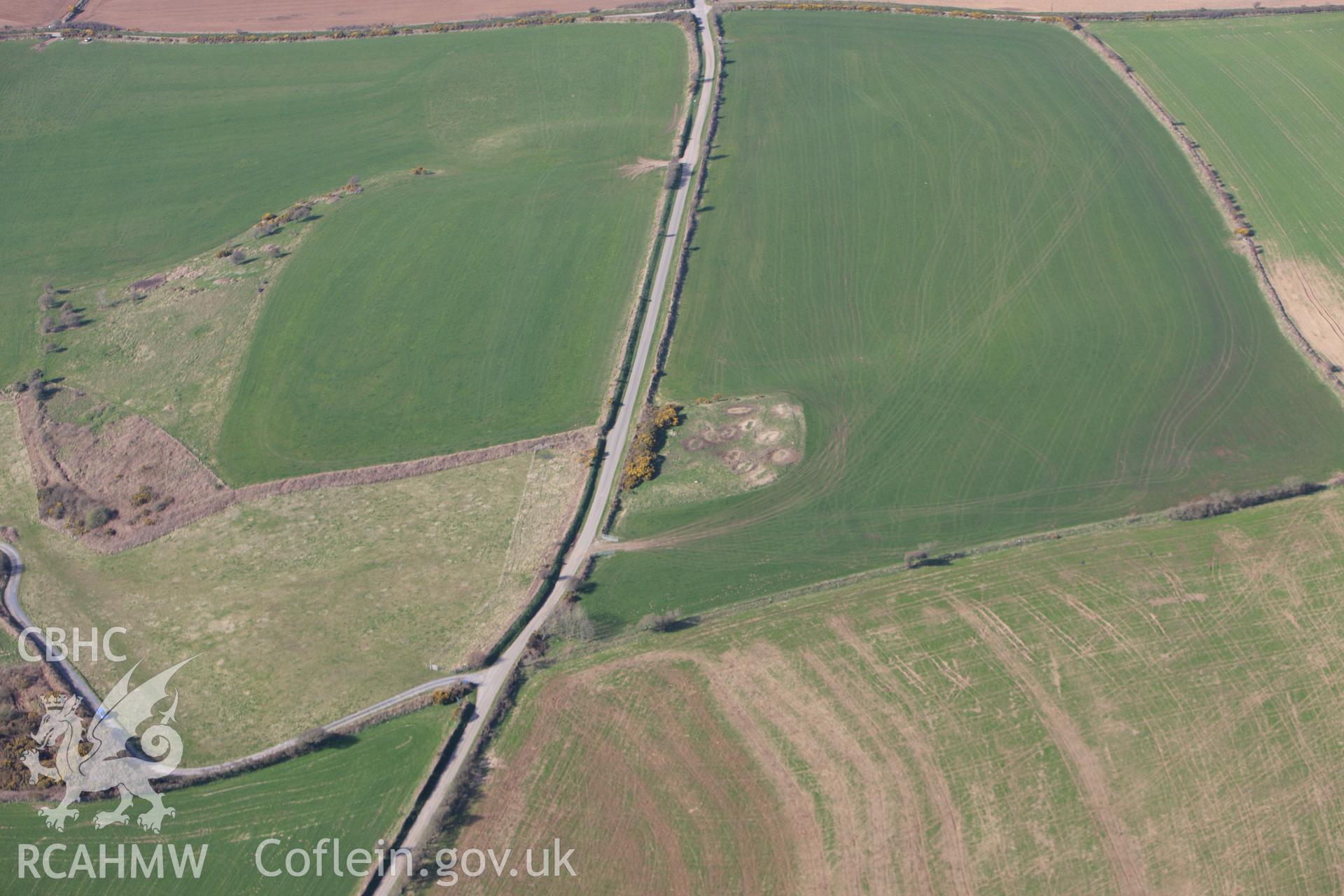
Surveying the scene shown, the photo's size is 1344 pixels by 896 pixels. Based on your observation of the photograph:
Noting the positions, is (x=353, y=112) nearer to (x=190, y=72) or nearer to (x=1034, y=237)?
(x=190, y=72)

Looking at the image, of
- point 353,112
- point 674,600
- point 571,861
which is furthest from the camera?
point 353,112

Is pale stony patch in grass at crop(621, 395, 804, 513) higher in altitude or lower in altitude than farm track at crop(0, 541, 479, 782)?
higher

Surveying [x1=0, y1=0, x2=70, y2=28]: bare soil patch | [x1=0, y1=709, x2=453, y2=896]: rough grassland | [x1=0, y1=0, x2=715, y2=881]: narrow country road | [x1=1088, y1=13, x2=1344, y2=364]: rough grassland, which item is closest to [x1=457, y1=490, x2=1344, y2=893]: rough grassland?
[x1=0, y1=0, x2=715, y2=881]: narrow country road

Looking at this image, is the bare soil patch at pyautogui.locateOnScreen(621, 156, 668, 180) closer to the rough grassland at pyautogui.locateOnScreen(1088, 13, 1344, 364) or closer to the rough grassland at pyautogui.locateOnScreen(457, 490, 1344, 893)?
the rough grassland at pyautogui.locateOnScreen(1088, 13, 1344, 364)

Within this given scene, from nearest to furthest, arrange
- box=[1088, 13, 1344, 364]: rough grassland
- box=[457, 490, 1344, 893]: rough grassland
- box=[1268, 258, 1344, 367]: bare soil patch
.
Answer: box=[457, 490, 1344, 893]: rough grassland → box=[1268, 258, 1344, 367]: bare soil patch → box=[1088, 13, 1344, 364]: rough grassland

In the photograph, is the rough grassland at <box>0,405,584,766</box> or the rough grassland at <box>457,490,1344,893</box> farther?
the rough grassland at <box>0,405,584,766</box>

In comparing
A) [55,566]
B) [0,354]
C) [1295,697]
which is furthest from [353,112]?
[1295,697]

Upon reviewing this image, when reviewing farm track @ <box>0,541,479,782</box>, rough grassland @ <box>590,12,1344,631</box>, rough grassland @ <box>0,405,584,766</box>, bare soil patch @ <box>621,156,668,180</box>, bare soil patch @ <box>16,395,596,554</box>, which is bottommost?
farm track @ <box>0,541,479,782</box>

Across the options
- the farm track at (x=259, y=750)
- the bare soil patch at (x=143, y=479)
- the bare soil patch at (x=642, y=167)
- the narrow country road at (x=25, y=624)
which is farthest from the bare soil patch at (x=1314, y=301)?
the narrow country road at (x=25, y=624)

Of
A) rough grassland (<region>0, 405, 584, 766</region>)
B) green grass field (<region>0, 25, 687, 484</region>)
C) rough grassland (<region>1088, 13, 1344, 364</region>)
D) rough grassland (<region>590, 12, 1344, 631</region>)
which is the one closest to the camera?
rough grassland (<region>0, 405, 584, 766</region>)
